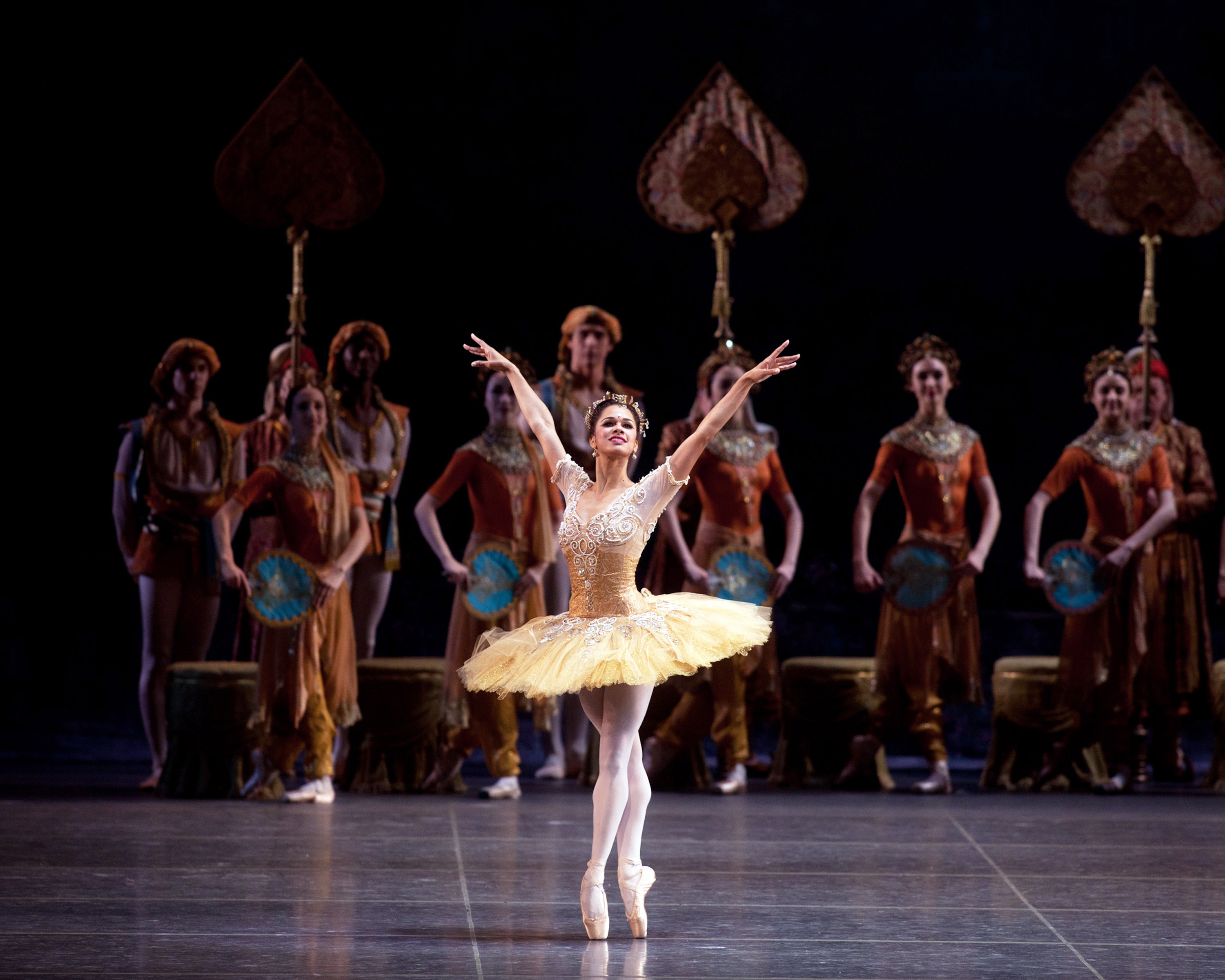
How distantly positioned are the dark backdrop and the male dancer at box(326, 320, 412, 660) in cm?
156

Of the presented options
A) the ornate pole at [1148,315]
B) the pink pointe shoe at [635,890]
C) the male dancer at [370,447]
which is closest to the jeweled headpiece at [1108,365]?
the ornate pole at [1148,315]

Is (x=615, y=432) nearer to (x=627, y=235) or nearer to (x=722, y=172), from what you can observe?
(x=722, y=172)

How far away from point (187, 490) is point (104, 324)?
2279 millimetres

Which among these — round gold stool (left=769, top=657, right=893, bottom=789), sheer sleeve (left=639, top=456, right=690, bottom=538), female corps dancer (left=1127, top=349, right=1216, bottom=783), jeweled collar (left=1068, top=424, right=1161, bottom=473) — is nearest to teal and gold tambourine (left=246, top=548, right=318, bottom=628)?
round gold stool (left=769, top=657, right=893, bottom=789)

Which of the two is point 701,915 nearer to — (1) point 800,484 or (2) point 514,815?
(2) point 514,815

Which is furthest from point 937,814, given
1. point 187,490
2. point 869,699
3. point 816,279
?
point 816,279

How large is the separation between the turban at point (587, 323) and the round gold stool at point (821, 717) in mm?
1442

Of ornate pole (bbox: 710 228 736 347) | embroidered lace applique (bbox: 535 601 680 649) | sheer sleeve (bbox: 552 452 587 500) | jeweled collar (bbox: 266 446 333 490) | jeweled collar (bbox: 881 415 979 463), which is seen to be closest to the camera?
embroidered lace applique (bbox: 535 601 680 649)

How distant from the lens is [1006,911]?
13.9ft

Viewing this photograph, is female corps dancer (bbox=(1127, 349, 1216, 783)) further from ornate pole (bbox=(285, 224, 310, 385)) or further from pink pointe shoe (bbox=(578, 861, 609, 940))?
pink pointe shoe (bbox=(578, 861, 609, 940))

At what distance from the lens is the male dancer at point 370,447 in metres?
7.12

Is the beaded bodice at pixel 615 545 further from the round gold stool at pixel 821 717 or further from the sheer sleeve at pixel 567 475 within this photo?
the round gold stool at pixel 821 717

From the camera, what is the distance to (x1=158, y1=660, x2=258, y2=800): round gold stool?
652 centimetres

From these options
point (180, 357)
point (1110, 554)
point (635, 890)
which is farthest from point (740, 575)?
point (635, 890)
